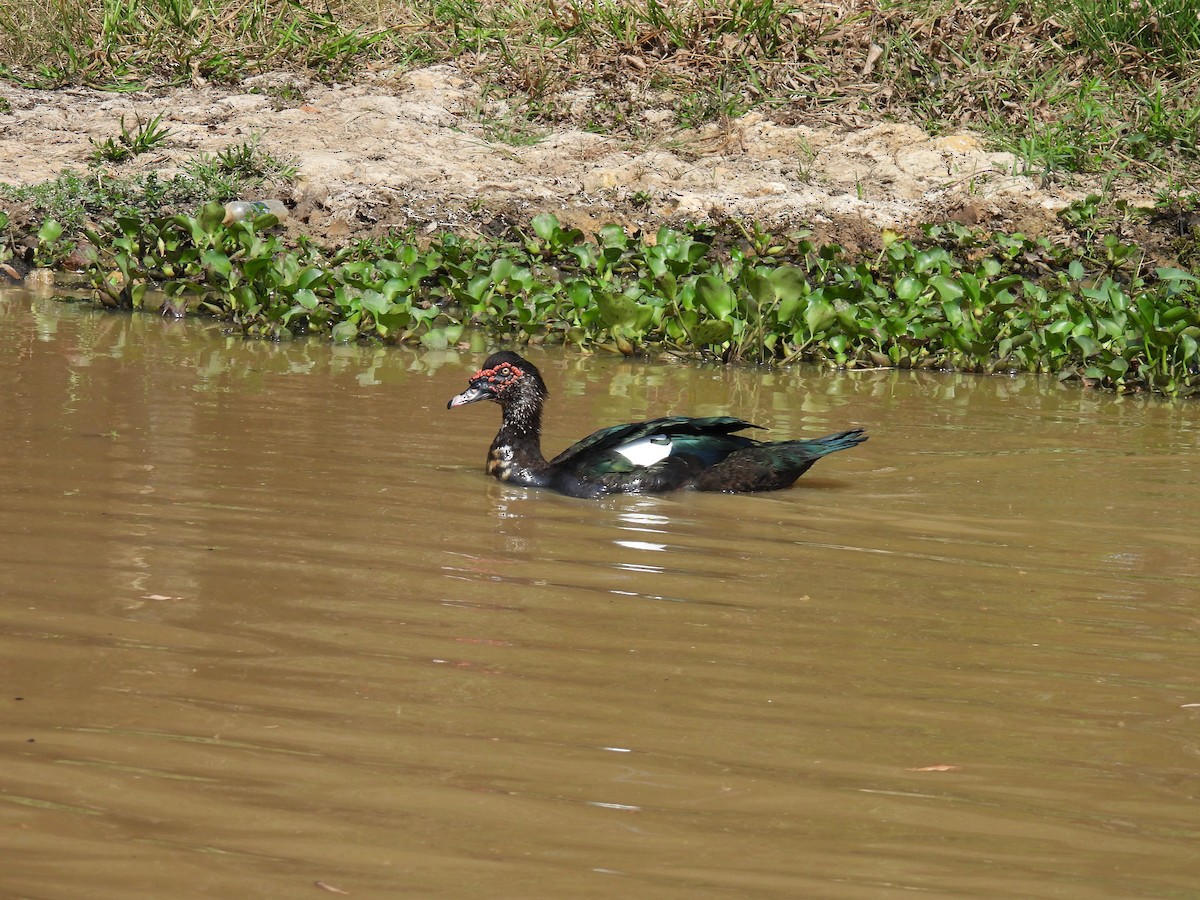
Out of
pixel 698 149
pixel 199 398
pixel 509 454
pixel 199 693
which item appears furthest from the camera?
pixel 698 149

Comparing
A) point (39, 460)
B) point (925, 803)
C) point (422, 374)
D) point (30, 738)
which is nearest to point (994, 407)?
point (422, 374)

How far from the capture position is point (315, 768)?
2877 mm

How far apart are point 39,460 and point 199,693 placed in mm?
2854

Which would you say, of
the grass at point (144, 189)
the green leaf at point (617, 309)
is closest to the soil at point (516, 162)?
the grass at point (144, 189)

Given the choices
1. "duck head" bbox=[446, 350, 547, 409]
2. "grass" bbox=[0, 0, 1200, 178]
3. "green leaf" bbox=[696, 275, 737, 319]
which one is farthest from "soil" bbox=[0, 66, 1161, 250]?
"duck head" bbox=[446, 350, 547, 409]

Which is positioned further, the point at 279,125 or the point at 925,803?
the point at 279,125

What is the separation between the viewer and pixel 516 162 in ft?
44.0

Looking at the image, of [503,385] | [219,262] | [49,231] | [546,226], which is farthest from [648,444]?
[49,231]

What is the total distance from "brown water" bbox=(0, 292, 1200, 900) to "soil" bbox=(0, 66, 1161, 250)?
5.91 metres

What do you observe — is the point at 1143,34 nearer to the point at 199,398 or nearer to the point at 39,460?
the point at 199,398

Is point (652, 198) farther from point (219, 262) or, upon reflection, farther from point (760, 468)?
point (760, 468)

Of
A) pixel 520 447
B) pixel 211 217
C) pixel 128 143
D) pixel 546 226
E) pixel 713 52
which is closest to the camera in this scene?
pixel 520 447

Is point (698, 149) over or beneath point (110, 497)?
over

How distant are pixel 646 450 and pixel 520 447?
57cm
